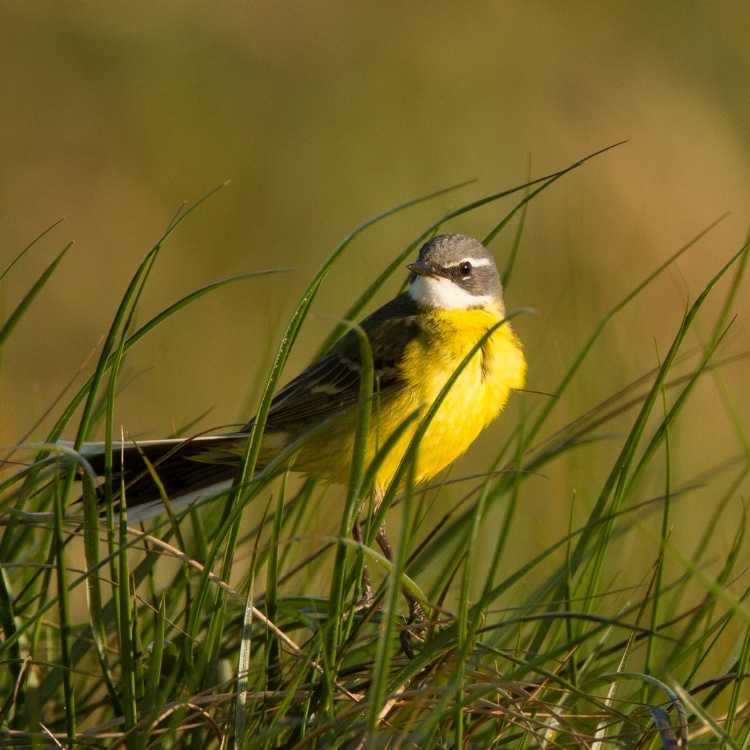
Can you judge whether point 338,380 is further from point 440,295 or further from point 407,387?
point 440,295

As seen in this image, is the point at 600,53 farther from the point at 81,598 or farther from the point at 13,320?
the point at 13,320

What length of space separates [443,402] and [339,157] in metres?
5.26

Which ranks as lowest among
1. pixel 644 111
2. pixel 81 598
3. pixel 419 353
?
pixel 81 598

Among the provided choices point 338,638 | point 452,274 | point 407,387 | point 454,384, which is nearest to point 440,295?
point 452,274

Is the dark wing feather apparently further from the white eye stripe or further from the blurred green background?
the blurred green background

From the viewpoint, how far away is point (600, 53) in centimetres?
1067

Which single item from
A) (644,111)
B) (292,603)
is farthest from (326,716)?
(644,111)

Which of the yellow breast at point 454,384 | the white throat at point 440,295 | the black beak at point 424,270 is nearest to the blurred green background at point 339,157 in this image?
the white throat at point 440,295

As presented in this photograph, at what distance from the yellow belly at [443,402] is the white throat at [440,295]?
0.44 ft

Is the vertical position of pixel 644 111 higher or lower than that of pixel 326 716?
higher

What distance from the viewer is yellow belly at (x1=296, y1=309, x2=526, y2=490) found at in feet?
15.4

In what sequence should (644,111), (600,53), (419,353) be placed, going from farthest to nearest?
(600,53)
(644,111)
(419,353)

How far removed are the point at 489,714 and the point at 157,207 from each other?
21.5ft

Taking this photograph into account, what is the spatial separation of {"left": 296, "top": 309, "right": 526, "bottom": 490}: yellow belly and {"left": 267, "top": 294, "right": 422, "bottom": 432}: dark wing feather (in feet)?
0.19
